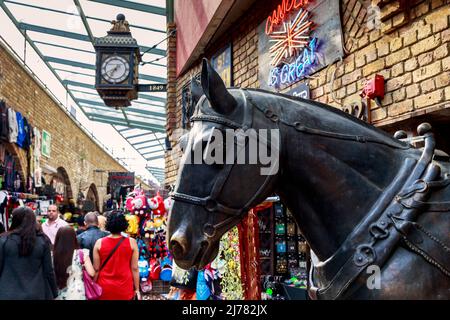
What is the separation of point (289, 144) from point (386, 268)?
48 cm

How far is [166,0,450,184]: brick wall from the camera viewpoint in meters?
2.79

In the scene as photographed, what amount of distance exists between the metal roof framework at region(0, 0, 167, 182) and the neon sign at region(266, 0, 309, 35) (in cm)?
309

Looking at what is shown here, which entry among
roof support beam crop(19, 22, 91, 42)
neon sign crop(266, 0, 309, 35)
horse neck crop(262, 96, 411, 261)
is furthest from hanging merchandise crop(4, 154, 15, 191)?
horse neck crop(262, 96, 411, 261)

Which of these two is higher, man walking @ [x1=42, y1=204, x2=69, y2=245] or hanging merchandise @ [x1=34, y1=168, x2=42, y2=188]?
hanging merchandise @ [x1=34, y1=168, x2=42, y2=188]

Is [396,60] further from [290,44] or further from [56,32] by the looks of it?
[56,32]

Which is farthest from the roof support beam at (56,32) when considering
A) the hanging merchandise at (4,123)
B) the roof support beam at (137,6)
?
the hanging merchandise at (4,123)

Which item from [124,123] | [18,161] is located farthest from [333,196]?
[124,123]

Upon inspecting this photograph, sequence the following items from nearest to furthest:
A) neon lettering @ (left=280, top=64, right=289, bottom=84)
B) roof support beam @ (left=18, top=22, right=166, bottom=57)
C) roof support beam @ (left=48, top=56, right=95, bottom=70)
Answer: neon lettering @ (left=280, top=64, right=289, bottom=84) < roof support beam @ (left=18, top=22, right=166, bottom=57) < roof support beam @ (left=48, top=56, right=95, bottom=70)

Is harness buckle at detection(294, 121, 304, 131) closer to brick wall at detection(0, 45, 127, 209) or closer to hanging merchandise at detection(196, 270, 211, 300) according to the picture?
hanging merchandise at detection(196, 270, 211, 300)

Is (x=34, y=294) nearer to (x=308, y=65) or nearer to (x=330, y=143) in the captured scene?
(x=330, y=143)

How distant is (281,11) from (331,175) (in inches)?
145

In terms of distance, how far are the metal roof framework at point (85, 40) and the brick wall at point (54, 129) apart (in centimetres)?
106

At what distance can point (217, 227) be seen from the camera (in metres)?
1.35

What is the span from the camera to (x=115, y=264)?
4172 millimetres
